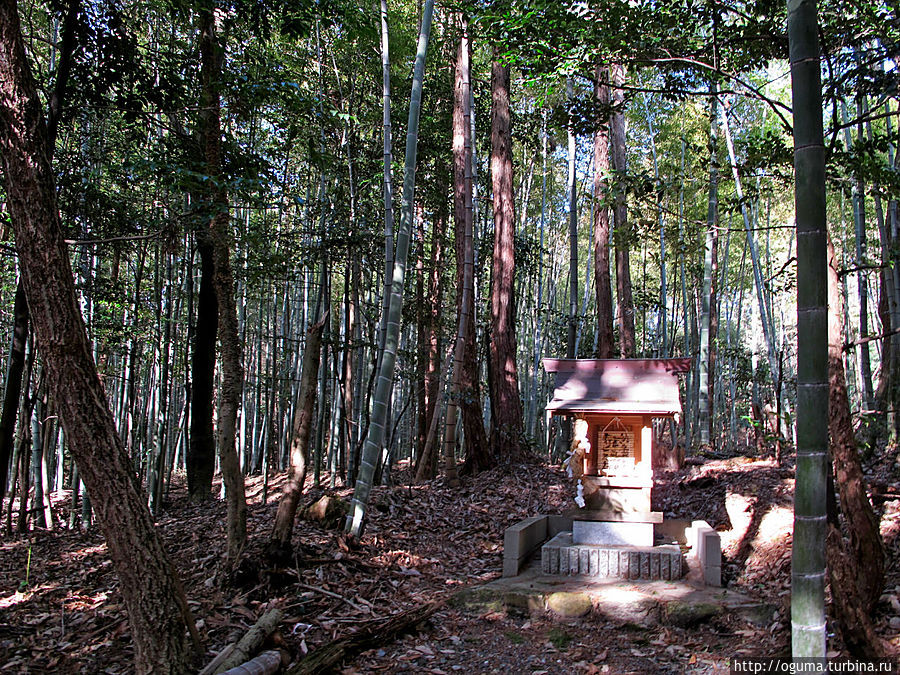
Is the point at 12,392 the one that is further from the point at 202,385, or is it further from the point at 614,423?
the point at 614,423

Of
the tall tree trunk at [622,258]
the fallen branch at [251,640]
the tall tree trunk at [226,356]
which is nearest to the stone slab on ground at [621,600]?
the fallen branch at [251,640]

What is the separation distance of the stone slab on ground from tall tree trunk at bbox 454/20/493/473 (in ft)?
11.5

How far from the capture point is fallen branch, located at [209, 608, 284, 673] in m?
3.46

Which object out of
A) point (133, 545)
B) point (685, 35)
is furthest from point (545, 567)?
point (685, 35)

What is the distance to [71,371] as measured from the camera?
3.25 meters

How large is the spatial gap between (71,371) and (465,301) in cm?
541

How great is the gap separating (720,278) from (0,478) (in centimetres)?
1951

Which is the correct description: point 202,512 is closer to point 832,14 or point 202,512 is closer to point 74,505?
point 74,505

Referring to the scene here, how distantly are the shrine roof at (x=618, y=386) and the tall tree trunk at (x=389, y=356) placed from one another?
159 cm

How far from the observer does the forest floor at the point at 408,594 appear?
400 centimetres

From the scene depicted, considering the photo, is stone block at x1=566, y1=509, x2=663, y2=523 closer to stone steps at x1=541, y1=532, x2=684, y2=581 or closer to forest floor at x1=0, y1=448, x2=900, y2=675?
stone steps at x1=541, y1=532, x2=684, y2=581

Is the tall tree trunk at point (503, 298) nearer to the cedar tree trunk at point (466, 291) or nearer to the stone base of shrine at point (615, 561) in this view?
the cedar tree trunk at point (466, 291)

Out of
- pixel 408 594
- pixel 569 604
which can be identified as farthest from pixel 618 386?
pixel 408 594

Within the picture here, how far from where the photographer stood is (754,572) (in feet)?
17.6
